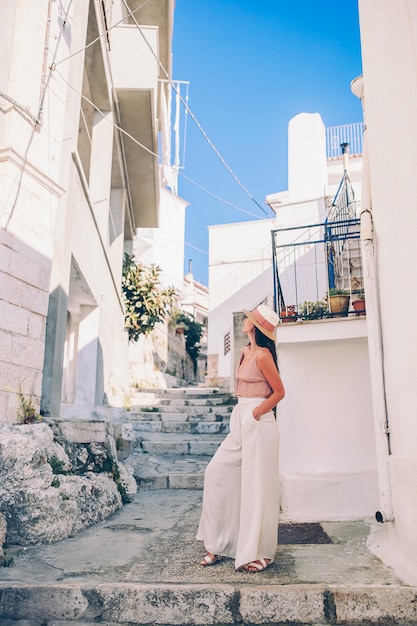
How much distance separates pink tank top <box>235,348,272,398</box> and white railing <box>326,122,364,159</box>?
16079 millimetres

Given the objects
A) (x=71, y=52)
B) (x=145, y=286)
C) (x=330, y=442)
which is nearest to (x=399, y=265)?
(x=330, y=442)

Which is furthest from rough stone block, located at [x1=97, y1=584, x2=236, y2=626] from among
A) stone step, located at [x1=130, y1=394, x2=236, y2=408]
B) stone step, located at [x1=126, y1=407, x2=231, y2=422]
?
stone step, located at [x1=130, y1=394, x2=236, y2=408]

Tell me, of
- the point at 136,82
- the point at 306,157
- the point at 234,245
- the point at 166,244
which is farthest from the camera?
the point at 166,244

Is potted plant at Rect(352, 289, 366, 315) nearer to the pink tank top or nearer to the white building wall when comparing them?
the pink tank top

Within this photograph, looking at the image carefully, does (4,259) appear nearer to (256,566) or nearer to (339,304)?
(256,566)

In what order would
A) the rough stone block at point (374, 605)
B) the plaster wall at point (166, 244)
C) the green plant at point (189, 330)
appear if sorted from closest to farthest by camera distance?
the rough stone block at point (374, 605) < the green plant at point (189, 330) < the plaster wall at point (166, 244)

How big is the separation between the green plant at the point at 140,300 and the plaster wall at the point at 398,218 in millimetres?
9344

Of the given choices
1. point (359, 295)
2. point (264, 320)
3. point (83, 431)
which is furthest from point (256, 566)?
point (359, 295)

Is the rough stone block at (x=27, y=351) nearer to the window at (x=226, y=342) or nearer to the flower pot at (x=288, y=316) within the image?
the flower pot at (x=288, y=316)

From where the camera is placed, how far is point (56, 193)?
5133mm

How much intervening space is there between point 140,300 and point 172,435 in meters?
5.23

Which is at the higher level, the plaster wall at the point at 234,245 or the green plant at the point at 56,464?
the plaster wall at the point at 234,245

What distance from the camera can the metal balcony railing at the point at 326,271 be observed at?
593cm

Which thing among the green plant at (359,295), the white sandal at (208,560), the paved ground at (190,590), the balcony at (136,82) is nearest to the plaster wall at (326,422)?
the green plant at (359,295)
